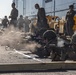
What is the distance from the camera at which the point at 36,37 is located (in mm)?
13297

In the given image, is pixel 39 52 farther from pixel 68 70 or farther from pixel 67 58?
pixel 68 70

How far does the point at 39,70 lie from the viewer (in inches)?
306

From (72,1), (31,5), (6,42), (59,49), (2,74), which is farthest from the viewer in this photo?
(31,5)

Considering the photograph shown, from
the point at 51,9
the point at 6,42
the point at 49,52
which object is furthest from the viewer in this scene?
the point at 51,9

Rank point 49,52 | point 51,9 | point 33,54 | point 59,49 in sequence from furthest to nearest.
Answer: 1. point 51,9
2. point 33,54
3. point 49,52
4. point 59,49

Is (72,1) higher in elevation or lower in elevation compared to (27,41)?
higher

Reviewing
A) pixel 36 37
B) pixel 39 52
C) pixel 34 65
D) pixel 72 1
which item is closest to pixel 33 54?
pixel 39 52

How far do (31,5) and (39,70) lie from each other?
2120 cm

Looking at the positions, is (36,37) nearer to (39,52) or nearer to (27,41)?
(27,41)

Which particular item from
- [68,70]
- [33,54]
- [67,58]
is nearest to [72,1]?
[33,54]

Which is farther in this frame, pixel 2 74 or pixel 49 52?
pixel 49 52

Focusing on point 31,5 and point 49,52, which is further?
point 31,5

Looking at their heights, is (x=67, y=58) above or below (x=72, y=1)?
below

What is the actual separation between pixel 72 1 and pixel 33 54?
23.8ft
